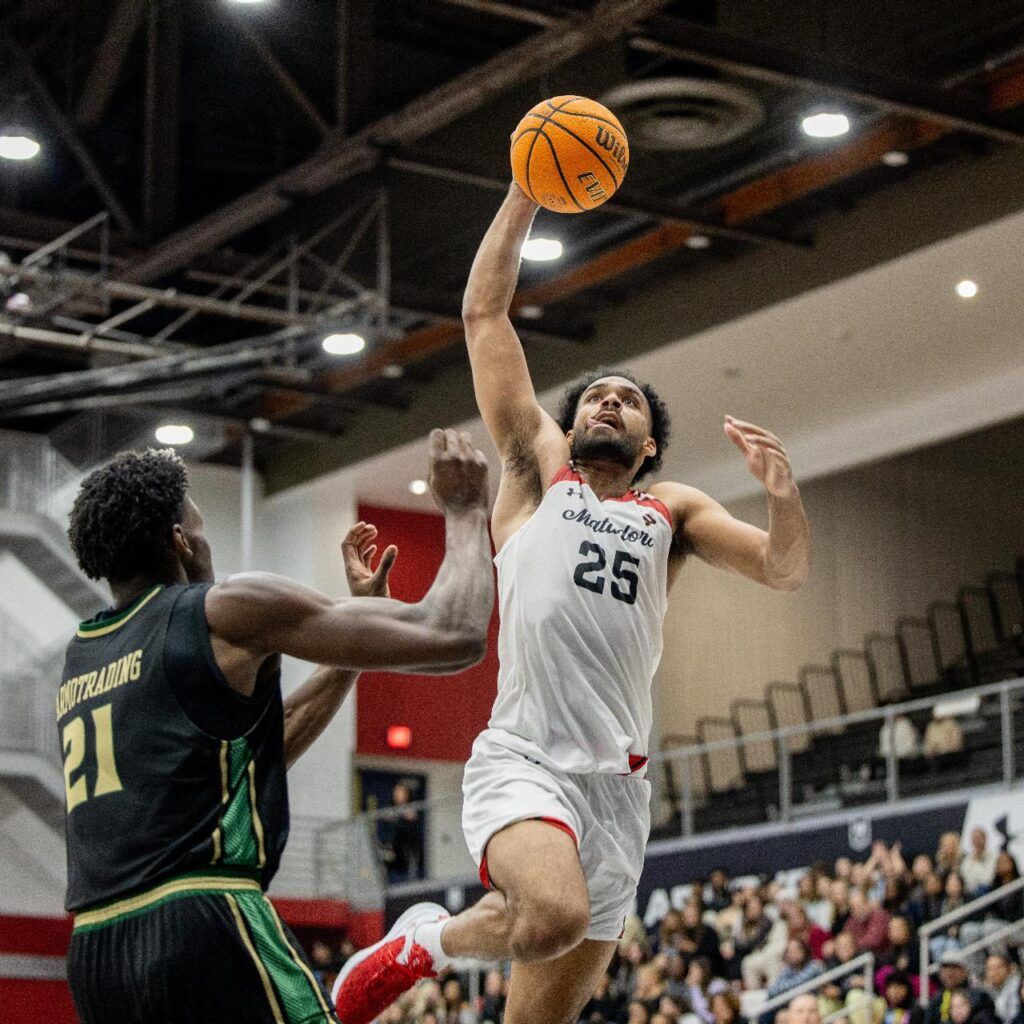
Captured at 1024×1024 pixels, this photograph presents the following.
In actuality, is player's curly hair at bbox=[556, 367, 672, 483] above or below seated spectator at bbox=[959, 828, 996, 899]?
above

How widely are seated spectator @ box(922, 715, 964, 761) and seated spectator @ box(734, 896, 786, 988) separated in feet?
10.5

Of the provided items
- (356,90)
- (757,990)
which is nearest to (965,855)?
(757,990)

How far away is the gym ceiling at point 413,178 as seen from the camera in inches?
→ 730

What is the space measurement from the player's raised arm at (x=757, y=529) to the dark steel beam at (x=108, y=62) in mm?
14876

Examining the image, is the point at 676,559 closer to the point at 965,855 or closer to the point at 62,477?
the point at 965,855

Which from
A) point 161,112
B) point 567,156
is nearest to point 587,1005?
point 161,112

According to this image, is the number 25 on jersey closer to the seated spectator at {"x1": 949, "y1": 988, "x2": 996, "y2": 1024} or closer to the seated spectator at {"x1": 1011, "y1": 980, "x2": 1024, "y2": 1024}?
the seated spectator at {"x1": 949, "y1": 988, "x2": 996, "y2": 1024}

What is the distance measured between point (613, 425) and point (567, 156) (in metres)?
1.08

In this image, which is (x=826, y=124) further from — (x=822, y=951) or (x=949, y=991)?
(x=949, y=991)

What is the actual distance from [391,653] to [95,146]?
21.3 meters

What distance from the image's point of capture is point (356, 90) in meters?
19.1

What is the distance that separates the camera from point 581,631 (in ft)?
22.5

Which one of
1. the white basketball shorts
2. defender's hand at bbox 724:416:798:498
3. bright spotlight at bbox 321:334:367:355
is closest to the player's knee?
the white basketball shorts

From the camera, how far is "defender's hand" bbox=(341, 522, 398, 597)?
5.86 meters
